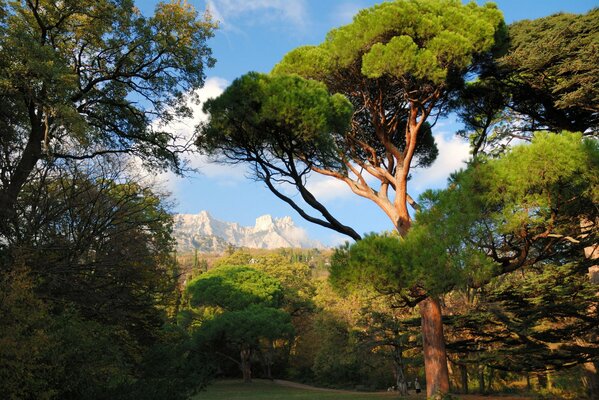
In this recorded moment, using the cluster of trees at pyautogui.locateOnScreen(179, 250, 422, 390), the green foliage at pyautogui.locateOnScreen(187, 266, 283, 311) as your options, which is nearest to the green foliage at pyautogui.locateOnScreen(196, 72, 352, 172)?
the cluster of trees at pyautogui.locateOnScreen(179, 250, 422, 390)

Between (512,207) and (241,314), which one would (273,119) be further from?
(241,314)

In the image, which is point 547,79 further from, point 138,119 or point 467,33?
point 138,119

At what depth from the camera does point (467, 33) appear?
8.98m

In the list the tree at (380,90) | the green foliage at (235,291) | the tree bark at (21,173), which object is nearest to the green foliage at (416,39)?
the tree at (380,90)

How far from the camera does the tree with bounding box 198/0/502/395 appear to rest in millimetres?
8672

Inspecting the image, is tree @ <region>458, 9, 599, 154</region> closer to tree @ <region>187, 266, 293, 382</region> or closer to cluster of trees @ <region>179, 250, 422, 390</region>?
cluster of trees @ <region>179, 250, 422, 390</region>

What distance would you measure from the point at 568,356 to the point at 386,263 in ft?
19.7

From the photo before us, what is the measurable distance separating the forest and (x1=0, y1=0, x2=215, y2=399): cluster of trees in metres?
0.04

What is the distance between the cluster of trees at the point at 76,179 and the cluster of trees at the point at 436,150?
156cm

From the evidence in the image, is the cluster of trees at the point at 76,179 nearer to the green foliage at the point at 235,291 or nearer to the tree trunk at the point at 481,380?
the tree trunk at the point at 481,380

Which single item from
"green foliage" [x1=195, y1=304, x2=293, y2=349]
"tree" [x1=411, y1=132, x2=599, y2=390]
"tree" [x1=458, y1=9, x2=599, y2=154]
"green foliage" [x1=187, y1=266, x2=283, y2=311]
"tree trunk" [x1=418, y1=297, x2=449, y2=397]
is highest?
"tree" [x1=458, y1=9, x2=599, y2=154]

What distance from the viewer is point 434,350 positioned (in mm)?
8438

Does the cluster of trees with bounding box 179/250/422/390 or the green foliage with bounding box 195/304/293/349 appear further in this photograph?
the green foliage with bounding box 195/304/293/349

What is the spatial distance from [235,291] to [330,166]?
71.7 feet
